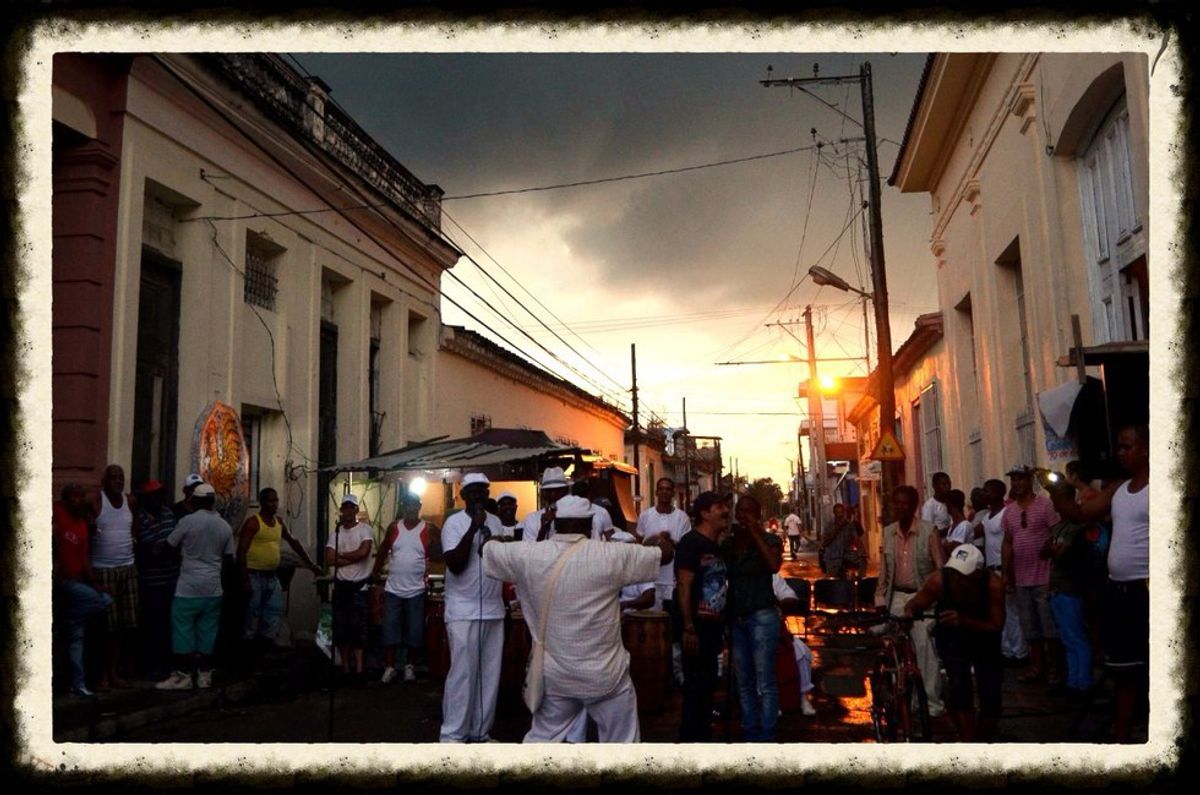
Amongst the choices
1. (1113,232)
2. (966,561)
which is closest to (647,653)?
(966,561)

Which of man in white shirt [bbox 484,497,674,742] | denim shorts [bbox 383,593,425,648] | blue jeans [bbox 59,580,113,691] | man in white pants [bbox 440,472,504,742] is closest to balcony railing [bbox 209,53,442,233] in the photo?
blue jeans [bbox 59,580,113,691]

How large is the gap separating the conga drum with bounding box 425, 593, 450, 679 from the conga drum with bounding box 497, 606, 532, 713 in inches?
37.5

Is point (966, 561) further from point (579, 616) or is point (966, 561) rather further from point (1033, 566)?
point (1033, 566)

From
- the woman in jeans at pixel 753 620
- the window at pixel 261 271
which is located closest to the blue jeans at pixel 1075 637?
the woman in jeans at pixel 753 620

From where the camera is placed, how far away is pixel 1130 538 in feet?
17.6

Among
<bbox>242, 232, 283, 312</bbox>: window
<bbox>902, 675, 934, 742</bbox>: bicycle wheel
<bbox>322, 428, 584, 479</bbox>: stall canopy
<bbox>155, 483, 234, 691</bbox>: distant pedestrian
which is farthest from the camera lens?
<bbox>242, 232, 283, 312</bbox>: window

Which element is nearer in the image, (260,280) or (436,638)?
(436,638)

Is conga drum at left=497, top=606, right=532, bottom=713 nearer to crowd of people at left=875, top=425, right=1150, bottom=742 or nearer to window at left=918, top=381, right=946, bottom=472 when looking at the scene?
crowd of people at left=875, top=425, right=1150, bottom=742

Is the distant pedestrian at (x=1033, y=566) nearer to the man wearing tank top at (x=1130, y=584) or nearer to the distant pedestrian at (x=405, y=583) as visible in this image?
the man wearing tank top at (x=1130, y=584)

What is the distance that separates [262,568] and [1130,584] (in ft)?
26.6

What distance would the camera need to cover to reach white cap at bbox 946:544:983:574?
5.55m

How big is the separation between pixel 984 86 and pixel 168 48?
11386mm

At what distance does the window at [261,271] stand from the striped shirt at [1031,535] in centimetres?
937

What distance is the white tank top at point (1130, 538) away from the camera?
530 cm
